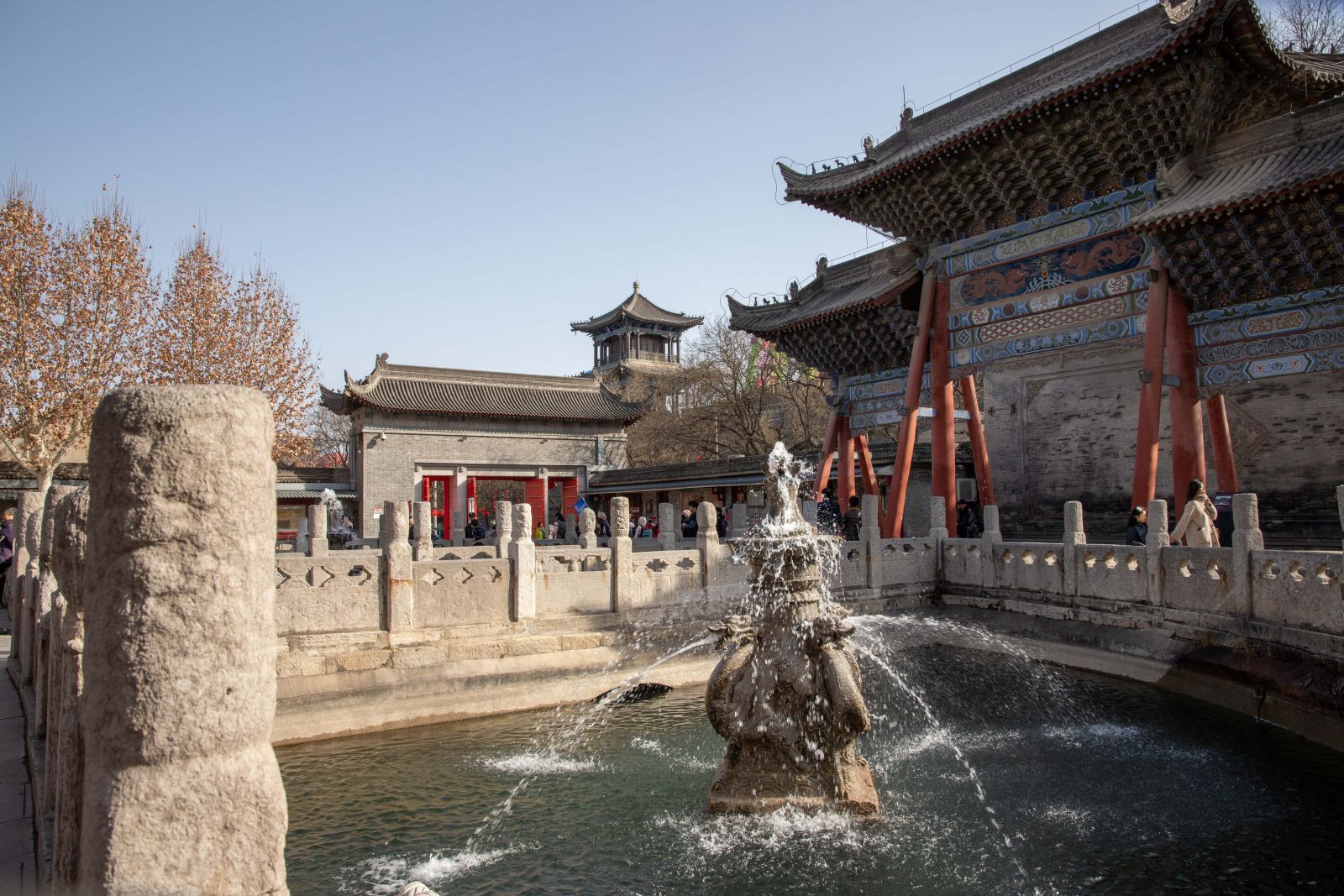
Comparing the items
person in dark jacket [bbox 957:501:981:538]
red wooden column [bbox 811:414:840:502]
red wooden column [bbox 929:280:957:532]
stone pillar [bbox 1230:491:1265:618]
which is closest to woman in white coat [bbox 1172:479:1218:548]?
stone pillar [bbox 1230:491:1265:618]

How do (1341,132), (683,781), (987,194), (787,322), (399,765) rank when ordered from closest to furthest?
(683,781), (399,765), (1341,132), (987,194), (787,322)

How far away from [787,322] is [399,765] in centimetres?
1342

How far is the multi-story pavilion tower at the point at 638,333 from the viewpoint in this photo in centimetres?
5528

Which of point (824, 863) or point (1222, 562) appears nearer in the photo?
point (824, 863)

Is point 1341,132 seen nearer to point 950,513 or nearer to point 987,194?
point 987,194

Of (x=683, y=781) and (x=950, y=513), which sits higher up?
(x=950, y=513)

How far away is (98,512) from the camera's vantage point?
2.50 meters

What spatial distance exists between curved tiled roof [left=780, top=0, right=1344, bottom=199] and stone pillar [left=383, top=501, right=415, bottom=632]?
11216mm

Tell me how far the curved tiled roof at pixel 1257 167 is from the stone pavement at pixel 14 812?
43.9 feet

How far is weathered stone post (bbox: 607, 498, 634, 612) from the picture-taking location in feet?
36.7

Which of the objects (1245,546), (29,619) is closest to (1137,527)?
(1245,546)

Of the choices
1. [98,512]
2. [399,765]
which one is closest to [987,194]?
[399,765]

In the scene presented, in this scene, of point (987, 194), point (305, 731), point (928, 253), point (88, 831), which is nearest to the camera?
point (88, 831)

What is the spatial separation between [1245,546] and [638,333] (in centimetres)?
4878
